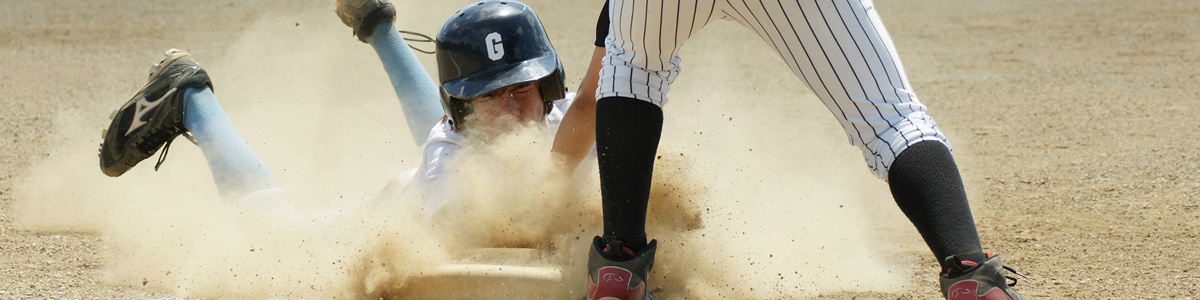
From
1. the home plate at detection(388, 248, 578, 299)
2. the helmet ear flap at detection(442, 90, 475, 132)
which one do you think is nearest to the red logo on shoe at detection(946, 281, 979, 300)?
the home plate at detection(388, 248, 578, 299)

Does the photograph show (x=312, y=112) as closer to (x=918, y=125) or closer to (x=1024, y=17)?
(x=918, y=125)

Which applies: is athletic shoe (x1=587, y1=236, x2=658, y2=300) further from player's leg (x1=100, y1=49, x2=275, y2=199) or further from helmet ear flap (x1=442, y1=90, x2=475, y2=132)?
player's leg (x1=100, y1=49, x2=275, y2=199)

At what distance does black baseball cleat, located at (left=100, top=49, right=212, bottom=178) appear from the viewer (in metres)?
2.97

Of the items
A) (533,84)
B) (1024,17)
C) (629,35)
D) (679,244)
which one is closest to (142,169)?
(533,84)

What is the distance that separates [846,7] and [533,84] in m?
1.20

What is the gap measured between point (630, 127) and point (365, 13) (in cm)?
185

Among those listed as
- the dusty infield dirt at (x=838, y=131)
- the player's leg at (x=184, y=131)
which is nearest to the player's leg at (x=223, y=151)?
the player's leg at (x=184, y=131)

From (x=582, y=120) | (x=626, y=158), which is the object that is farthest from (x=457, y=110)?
(x=626, y=158)

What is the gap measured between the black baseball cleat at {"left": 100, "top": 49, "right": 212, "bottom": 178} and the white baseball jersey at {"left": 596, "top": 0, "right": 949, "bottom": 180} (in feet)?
5.73

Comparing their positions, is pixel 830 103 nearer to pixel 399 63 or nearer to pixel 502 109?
pixel 502 109

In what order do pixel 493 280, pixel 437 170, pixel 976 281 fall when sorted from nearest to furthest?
1. pixel 976 281
2. pixel 493 280
3. pixel 437 170

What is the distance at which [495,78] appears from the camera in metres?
2.65

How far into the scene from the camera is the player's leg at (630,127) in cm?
172

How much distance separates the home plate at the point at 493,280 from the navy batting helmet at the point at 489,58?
1.80 ft
